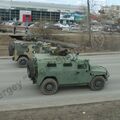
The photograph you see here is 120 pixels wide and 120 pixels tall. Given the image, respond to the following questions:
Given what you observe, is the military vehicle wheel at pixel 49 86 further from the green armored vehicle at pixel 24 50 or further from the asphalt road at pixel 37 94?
the green armored vehicle at pixel 24 50

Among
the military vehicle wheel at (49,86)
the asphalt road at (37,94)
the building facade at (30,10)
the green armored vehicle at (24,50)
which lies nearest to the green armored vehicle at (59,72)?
the military vehicle wheel at (49,86)

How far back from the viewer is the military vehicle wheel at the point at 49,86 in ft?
42.6

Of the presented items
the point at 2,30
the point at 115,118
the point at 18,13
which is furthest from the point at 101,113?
the point at 18,13

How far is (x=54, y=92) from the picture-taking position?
13.2 metres

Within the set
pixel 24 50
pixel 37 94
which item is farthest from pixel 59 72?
pixel 24 50

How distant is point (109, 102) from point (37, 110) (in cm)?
265

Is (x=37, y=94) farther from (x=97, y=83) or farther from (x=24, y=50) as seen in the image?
(x=24, y=50)

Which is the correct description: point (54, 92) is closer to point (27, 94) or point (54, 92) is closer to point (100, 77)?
point (27, 94)

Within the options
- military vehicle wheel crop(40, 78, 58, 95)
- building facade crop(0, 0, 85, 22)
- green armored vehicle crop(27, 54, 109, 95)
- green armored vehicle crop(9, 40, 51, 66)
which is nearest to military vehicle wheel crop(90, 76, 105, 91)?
green armored vehicle crop(27, 54, 109, 95)

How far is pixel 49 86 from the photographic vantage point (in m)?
13.0

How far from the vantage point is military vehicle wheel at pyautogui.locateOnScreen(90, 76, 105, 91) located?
13.7 m

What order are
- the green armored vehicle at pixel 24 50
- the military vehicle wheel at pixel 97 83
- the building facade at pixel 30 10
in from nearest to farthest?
the military vehicle wheel at pixel 97 83 → the green armored vehicle at pixel 24 50 → the building facade at pixel 30 10

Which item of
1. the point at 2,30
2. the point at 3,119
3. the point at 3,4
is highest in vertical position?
the point at 3,4

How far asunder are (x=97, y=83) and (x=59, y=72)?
1.78 meters
